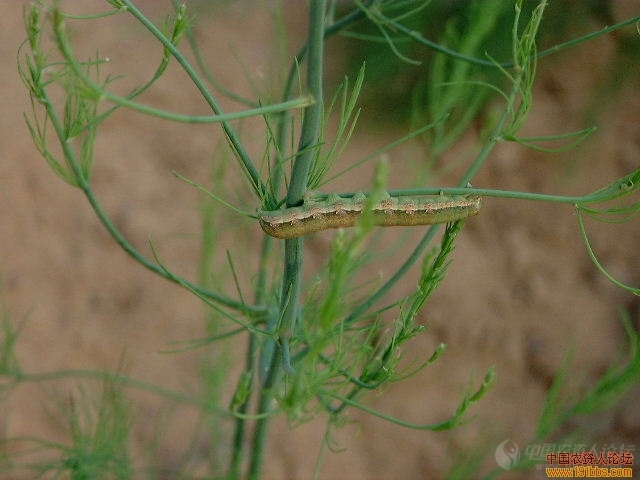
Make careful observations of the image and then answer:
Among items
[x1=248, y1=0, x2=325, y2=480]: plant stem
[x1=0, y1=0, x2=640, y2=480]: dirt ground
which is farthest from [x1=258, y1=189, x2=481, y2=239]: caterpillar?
[x1=0, y1=0, x2=640, y2=480]: dirt ground

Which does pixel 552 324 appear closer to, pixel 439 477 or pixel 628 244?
pixel 628 244

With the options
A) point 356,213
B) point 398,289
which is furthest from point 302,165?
point 398,289

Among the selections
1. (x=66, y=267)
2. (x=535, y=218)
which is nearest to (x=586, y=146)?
(x=535, y=218)

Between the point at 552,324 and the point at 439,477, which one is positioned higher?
the point at 552,324

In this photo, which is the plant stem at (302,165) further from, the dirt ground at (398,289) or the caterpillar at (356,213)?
the dirt ground at (398,289)

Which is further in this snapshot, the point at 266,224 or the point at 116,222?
the point at 116,222

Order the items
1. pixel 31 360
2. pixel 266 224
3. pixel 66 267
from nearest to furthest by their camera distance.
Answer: pixel 266 224, pixel 31 360, pixel 66 267

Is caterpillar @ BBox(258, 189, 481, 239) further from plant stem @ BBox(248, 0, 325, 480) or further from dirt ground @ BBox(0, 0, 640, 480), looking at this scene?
dirt ground @ BBox(0, 0, 640, 480)
